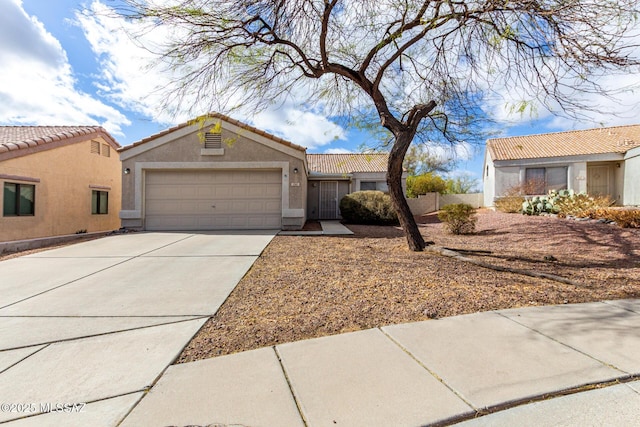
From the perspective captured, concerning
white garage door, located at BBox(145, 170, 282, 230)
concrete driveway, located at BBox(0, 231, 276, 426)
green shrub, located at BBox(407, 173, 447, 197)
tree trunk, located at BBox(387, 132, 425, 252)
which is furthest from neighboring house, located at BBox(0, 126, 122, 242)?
green shrub, located at BBox(407, 173, 447, 197)

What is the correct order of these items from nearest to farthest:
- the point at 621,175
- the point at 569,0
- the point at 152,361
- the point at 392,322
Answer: the point at 152,361 < the point at 392,322 < the point at 569,0 < the point at 621,175

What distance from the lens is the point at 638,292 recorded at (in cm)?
446

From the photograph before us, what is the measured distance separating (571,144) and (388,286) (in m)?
19.7

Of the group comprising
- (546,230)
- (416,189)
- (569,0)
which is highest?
(569,0)

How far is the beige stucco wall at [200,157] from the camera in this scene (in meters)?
12.4

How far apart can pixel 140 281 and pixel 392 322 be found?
4.16 m

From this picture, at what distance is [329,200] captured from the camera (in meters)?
19.5

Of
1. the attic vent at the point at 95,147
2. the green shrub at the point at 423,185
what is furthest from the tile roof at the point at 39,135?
the green shrub at the point at 423,185

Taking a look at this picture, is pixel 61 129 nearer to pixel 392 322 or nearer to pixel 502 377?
pixel 392 322

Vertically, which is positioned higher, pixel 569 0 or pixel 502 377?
pixel 569 0

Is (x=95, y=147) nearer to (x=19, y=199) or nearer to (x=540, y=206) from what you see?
(x=19, y=199)

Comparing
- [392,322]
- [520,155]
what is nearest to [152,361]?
[392,322]

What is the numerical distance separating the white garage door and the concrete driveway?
523 centimetres

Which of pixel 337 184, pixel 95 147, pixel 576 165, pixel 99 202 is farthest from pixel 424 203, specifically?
pixel 95 147
